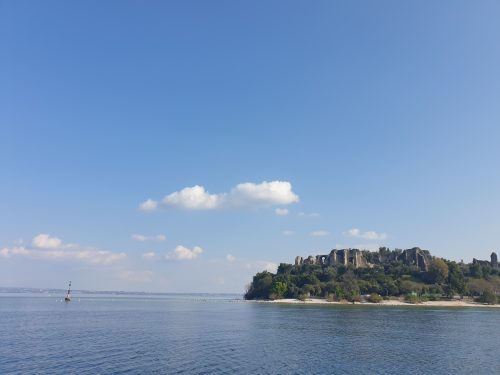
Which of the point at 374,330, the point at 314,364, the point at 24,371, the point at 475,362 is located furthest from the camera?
the point at 374,330

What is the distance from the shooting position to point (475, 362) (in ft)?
204

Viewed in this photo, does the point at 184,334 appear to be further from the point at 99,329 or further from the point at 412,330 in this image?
the point at 412,330

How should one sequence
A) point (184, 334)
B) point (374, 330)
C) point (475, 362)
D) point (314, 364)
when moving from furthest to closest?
point (374, 330), point (184, 334), point (475, 362), point (314, 364)

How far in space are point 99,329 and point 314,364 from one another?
57537mm

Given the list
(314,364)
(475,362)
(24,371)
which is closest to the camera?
(24,371)

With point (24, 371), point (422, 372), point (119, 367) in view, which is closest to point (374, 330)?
point (422, 372)

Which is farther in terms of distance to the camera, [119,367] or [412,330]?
[412,330]

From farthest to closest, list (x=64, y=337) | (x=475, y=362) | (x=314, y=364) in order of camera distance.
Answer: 1. (x=64, y=337)
2. (x=475, y=362)
3. (x=314, y=364)

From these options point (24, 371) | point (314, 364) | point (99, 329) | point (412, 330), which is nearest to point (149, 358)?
point (24, 371)

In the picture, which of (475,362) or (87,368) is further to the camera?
(475,362)

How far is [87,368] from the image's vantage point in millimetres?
51125

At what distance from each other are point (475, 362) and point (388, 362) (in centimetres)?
1380

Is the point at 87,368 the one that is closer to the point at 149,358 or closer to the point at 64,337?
the point at 149,358

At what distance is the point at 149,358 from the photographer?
195 ft
